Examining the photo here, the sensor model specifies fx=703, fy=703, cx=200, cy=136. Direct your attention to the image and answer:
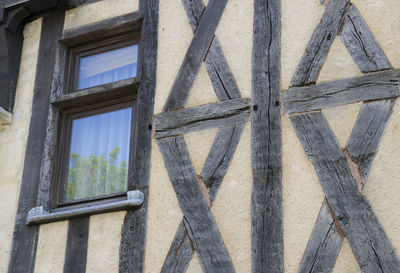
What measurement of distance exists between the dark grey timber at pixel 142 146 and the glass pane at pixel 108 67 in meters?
0.19

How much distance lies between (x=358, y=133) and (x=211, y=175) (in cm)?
101

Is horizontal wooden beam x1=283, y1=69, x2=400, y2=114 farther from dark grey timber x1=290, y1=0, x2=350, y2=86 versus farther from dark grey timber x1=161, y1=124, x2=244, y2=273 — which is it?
dark grey timber x1=161, y1=124, x2=244, y2=273

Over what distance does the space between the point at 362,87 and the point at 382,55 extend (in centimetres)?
26

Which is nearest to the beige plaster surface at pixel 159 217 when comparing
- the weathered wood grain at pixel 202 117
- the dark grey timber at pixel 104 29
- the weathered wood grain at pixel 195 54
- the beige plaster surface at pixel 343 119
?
the weathered wood grain at pixel 202 117

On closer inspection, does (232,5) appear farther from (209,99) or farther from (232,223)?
(232,223)

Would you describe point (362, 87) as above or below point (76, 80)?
below

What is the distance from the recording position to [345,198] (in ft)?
14.1

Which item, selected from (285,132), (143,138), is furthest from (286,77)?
(143,138)

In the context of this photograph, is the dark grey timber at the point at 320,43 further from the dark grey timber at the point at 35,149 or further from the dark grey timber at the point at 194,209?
the dark grey timber at the point at 35,149

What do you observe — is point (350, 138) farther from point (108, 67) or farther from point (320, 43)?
point (108, 67)

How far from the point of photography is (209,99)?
5004 millimetres

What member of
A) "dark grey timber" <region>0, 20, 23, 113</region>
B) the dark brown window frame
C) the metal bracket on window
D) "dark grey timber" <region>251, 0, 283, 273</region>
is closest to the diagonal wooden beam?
"dark grey timber" <region>251, 0, 283, 273</region>

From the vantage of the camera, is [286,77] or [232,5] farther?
[232,5]

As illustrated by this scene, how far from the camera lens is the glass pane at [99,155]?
5.30 m
